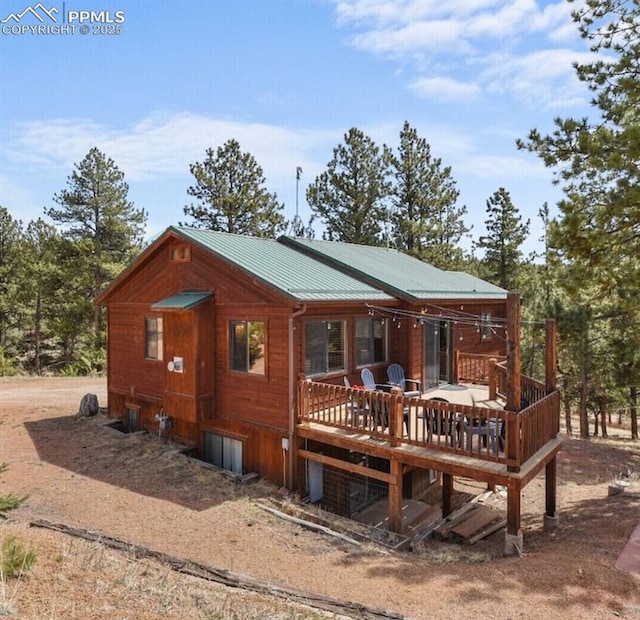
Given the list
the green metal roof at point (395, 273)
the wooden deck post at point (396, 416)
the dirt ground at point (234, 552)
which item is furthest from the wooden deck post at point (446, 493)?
the green metal roof at point (395, 273)

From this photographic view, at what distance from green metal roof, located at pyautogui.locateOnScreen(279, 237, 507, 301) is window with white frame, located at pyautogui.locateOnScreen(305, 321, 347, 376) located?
2.02 m

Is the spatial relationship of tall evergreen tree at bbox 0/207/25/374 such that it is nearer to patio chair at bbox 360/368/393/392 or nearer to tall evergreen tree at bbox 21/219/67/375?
tall evergreen tree at bbox 21/219/67/375

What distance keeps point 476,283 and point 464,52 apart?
861 cm

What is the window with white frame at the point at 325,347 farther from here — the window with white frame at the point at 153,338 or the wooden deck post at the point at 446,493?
the window with white frame at the point at 153,338

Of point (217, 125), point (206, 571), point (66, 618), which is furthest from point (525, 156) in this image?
point (217, 125)

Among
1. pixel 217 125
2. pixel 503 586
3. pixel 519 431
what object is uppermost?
pixel 217 125

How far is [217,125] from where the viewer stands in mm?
27047

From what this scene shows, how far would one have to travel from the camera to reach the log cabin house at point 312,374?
8992mm

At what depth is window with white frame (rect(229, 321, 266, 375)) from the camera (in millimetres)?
11125

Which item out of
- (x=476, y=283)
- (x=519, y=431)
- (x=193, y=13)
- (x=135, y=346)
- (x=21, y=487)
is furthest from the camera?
(x=476, y=283)

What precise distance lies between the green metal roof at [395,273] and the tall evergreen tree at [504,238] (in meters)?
11.1

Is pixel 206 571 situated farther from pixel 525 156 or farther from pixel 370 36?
pixel 370 36

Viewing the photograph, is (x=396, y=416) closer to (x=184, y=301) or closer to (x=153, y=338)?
(x=184, y=301)

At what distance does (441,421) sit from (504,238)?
883 inches
